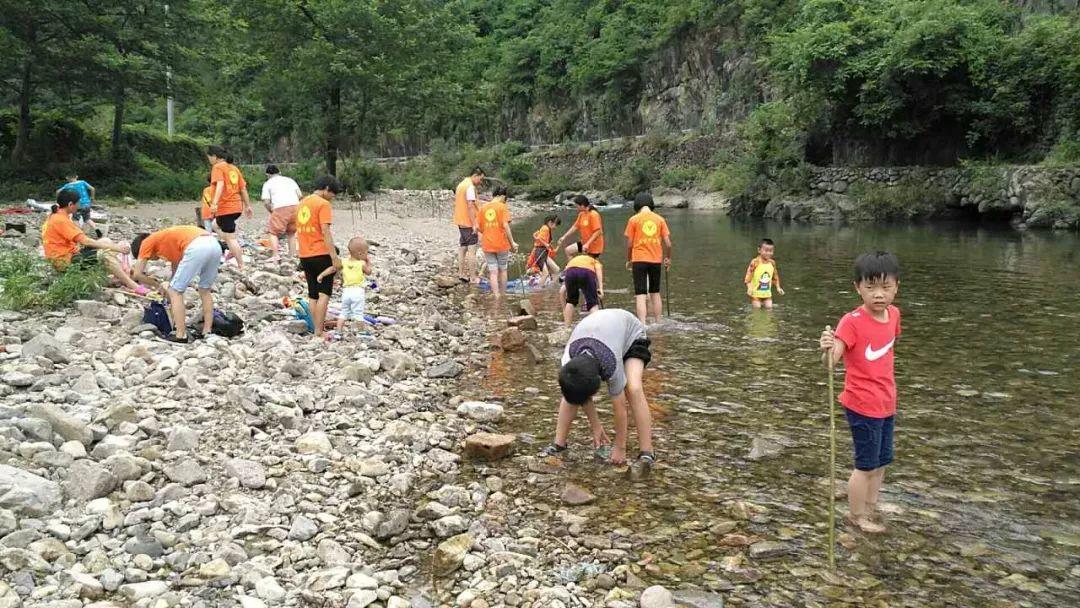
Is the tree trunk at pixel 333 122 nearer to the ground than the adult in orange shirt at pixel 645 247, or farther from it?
farther from it

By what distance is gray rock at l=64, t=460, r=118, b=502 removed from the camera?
4.16 meters

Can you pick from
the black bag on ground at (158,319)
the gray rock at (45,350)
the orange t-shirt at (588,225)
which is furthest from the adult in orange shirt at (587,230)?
the gray rock at (45,350)

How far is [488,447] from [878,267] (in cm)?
299

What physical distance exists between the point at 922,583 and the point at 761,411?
9.15 feet

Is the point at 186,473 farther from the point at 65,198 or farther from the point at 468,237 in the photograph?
the point at 468,237

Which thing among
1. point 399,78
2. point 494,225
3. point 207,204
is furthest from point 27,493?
point 399,78

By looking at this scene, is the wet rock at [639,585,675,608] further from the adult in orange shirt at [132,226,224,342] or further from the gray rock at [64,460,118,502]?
the adult in orange shirt at [132,226,224,342]

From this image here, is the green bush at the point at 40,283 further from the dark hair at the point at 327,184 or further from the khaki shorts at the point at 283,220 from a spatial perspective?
the khaki shorts at the point at 283,220

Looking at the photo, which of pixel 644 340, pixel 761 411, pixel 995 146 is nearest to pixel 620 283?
pixel 761 411

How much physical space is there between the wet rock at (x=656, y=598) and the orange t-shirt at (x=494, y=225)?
866 cm

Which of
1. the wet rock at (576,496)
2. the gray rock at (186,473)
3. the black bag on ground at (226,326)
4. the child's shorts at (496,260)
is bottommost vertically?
the wet rock at (576,496)

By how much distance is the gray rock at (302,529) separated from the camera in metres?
4.16

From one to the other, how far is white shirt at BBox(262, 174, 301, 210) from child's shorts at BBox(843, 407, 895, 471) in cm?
1090

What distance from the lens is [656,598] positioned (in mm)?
3705
